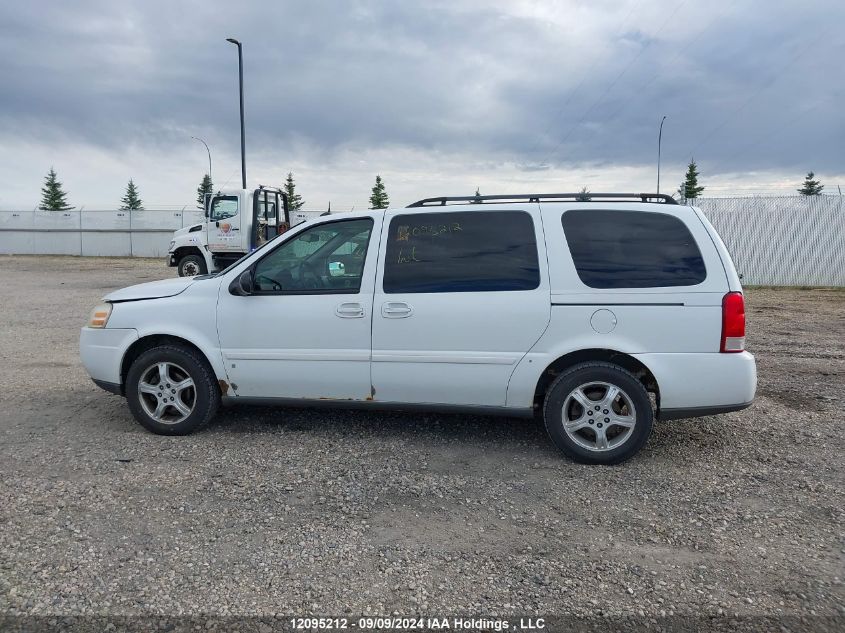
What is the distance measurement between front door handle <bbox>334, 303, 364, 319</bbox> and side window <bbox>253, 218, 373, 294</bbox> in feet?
0.49

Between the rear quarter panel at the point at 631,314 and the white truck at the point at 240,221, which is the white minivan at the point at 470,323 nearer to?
the rear quarter panel at the point at 631,314

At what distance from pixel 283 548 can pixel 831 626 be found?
244 centimetres

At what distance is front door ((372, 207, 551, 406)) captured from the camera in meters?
4.36

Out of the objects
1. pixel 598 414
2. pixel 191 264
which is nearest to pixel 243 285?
pixel 598 414

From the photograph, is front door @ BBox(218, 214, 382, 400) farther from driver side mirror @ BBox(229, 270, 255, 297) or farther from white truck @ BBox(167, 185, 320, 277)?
white truck @ BBox(167, 185, 320, 277)

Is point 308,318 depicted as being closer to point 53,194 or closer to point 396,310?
point 396,310

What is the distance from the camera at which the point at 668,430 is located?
16.9ft

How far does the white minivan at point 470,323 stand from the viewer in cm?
420

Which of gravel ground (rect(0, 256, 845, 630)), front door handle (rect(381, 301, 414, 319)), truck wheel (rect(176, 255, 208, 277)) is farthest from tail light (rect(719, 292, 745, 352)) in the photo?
truck wheel (rect(176, 255, 208, 277))

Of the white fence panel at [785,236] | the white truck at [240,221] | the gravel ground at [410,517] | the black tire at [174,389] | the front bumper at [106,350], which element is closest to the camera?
the gravel ground at [410,517]

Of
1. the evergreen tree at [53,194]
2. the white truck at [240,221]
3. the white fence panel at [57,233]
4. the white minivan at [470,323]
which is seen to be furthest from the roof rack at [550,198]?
the evergreen tree at [53,194]

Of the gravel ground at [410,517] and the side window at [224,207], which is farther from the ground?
the side window at [224,207]

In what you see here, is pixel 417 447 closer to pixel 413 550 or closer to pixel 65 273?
pixel 413 550

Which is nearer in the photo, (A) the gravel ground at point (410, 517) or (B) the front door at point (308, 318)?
(A) the gravel ground at point (410, 517)
